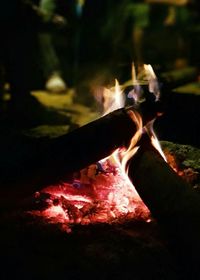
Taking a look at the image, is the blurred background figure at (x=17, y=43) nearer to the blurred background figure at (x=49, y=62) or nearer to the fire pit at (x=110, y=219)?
the blurred background figure at (x=49, y=62)

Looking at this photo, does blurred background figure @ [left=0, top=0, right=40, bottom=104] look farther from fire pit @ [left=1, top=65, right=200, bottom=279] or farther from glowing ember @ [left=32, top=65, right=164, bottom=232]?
fire pit @ [left=1, top=65, right=200, bottom=279]

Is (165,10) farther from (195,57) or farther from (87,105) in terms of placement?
(87,105)

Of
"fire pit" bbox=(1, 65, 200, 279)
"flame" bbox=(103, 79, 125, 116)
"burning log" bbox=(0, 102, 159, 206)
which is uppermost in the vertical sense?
"flame" bbox=(103, 79, 125, 116)

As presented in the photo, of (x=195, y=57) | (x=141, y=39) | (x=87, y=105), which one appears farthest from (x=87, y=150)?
(x=141, y=39)

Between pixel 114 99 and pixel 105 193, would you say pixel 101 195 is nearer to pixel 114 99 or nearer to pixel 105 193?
pixel 105 193

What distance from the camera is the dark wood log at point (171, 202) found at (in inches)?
109

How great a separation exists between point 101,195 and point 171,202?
1029 mm

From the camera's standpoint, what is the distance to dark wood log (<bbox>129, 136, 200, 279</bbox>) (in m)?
2.78

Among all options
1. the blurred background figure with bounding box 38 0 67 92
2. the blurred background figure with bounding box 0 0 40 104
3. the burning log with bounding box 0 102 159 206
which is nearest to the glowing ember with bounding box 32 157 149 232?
the burning log with bounding box 0 102 159 206

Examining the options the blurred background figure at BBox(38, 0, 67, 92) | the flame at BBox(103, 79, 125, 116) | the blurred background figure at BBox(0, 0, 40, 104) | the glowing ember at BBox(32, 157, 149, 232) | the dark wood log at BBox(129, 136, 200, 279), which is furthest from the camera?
the blurred background figure at BBox(38, 0, 67, 92)

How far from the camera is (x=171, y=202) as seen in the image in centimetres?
312

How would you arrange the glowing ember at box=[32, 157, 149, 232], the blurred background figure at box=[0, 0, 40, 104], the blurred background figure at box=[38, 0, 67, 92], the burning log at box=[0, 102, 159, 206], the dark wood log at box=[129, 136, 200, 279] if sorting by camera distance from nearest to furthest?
the dark wood log at box=[129, 136, 200, 279]
the burning log at box=[0, 102, 159, 206]
the glowing ember at box=[32, 157, 149, 232]
the blurred background figure at box=[0, 0, 40, 104]
the blurred background figure at box=[38, 0, 67, 92]

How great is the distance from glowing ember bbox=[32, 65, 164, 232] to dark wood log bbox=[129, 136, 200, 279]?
250 mm

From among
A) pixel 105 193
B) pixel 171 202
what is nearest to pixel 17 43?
pixel 105 193
